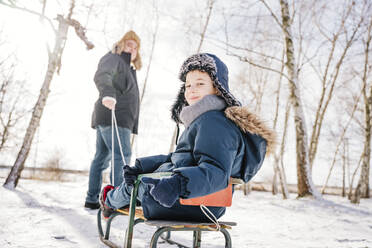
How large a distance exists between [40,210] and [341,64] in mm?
13502

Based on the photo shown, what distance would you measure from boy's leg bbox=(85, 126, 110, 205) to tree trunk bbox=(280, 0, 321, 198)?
16.1 feet

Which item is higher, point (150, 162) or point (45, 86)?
point (45, 86)

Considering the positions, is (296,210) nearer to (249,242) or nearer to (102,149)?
(249,242)

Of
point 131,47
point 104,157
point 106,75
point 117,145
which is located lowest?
point 104,157

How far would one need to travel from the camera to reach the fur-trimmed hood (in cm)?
154

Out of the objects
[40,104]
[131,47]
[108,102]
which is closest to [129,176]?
[108,102]

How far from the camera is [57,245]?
213 centimetres

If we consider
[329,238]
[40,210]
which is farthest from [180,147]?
[40,210]

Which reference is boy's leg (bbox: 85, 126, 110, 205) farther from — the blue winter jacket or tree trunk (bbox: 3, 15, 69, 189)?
tree trunk (bbox: 3, 15, 69, 189)

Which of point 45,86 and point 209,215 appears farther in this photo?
point 45,86

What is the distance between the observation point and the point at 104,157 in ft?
12.7

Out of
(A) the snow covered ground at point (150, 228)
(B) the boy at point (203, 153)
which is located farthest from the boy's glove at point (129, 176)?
(A) the snow covered ground at point (150, 228)

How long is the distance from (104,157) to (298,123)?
16.5 ft

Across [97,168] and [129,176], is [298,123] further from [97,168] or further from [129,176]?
[129,176]
